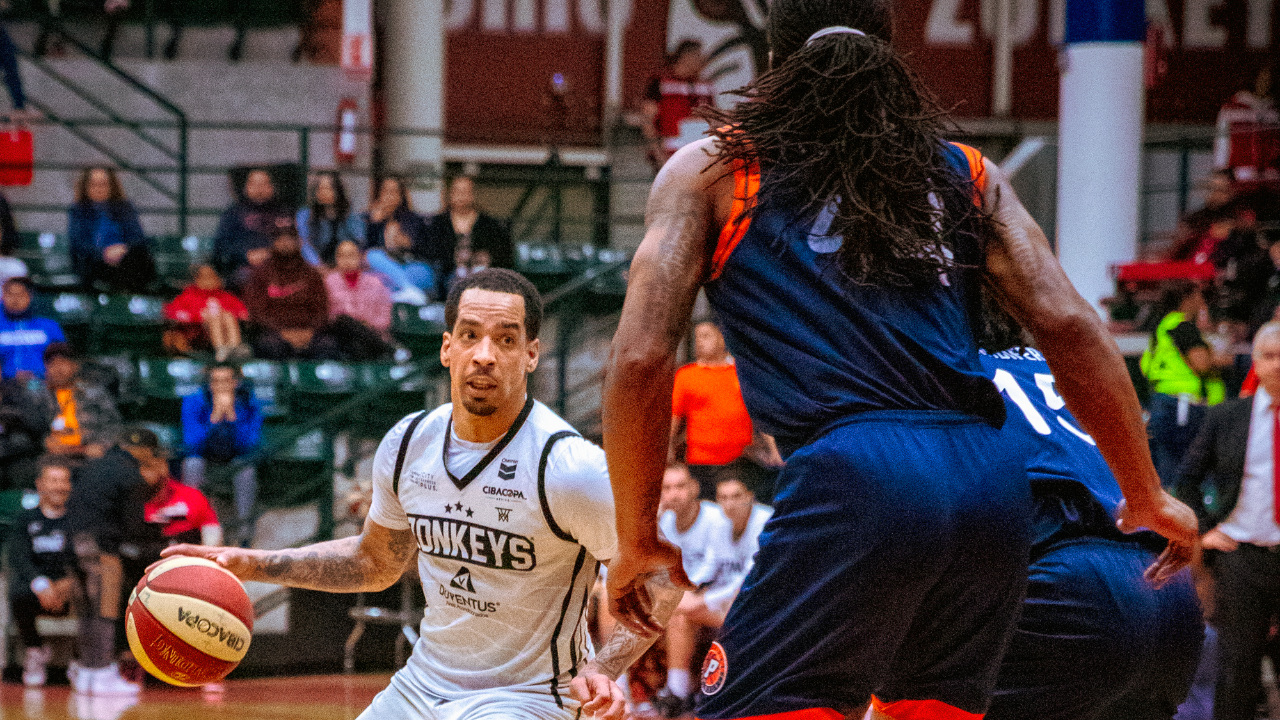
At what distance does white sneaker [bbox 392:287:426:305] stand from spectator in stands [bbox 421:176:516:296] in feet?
0.61

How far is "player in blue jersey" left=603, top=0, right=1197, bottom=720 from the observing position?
239 cm

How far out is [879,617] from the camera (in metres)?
2.38

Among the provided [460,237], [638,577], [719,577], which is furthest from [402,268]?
[638,577]

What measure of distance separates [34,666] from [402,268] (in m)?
4.13

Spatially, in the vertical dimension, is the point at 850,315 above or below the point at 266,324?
above

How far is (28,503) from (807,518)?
7.97 m

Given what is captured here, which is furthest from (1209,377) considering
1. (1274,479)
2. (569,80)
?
(569,80)

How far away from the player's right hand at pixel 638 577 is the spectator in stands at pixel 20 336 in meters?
8.82

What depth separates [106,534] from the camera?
8875 mm

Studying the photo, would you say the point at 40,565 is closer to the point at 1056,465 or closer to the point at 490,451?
the point at 490,451

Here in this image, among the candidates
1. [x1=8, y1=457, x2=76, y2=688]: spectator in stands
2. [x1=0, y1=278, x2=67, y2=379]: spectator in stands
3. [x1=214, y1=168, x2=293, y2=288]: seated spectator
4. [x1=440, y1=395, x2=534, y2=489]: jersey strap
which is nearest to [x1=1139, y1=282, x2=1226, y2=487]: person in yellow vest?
[x1=440, y1=395, x2=534, y2=489]: jersey strap

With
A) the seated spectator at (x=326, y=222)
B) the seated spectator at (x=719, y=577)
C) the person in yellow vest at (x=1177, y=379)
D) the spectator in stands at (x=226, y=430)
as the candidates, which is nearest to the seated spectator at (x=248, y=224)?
the seated spectator at (x=326, y=222)

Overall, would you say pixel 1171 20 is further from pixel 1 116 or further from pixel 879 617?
pixel 879 617

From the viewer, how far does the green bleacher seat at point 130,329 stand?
11.4m
